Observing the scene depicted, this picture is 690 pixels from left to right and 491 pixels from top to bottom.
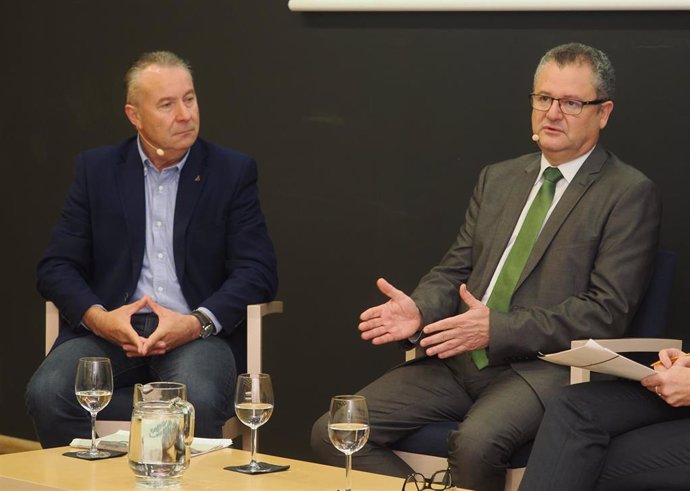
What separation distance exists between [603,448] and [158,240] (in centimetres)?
177

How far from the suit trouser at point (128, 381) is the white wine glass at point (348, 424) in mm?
1175

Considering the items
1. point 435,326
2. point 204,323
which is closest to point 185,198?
point 204,323

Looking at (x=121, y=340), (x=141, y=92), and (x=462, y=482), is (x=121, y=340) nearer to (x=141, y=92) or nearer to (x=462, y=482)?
(x=141, y=92)

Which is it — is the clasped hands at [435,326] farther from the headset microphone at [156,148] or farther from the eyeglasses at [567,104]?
the headset microphone at [156,148]

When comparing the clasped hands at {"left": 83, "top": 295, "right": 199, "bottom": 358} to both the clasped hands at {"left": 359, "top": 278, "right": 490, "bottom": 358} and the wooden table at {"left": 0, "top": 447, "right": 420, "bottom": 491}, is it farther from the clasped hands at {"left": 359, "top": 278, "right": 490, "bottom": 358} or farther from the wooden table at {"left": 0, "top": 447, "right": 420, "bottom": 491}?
the wooden table at {"left": 0, "top": 447, "right": 420, "bottom": 491}

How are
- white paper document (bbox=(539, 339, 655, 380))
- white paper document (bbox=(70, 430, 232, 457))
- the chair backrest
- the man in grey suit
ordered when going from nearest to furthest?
1. white paper document (bbox=(539, 339, 655, 380))
2. white paper document (bbox=(70, 430, 232, 457))
3. the man in grey suit
4. the chair backrest

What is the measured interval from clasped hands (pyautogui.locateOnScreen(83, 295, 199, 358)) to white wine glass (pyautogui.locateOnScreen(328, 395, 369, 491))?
1373 mm

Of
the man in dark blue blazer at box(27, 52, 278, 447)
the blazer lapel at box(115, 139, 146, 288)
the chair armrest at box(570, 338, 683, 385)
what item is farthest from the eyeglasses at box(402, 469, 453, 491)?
the blazer lapel at box(115, 139, 146, 288)

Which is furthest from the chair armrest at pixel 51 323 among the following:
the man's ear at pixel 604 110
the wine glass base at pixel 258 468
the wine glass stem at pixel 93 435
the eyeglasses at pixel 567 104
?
the man's ear at pixel 604 110

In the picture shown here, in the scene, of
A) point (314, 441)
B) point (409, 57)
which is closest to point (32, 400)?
point (314, 441)

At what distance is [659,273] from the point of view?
11.8ft

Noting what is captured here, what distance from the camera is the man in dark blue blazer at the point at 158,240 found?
12.9ft

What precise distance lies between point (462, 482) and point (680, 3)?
5.73 feet

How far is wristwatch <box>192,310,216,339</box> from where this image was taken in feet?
12.8
